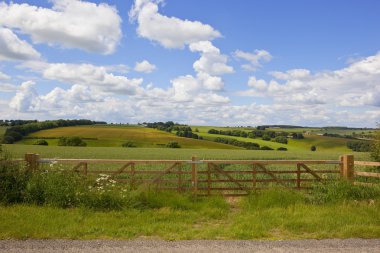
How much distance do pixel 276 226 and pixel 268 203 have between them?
230 centimetres

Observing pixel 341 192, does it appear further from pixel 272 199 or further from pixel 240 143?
pixel 240 143

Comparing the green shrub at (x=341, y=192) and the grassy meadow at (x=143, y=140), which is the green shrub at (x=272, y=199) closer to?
the green shrub at (x=341, y=192)

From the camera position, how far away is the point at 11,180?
1128 cm

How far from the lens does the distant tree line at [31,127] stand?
60.7 meters

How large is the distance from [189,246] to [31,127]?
7121 cm

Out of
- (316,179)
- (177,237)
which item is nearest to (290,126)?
(316,179)

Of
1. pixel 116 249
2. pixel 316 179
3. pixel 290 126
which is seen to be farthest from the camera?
pixel 290 126

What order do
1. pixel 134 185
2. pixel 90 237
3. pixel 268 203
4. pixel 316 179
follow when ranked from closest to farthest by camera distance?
pixel 90 237
pixel 268 203
pixel 134 185
pixel 316 179

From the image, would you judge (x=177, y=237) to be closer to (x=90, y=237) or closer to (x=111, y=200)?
(x=90, y=237)

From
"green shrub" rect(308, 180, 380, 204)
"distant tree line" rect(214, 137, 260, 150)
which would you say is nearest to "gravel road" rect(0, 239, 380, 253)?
"green shrub" rect(308, 180, 380, 204)

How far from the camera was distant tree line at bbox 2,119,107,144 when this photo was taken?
60650mm

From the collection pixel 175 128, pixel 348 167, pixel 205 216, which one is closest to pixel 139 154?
pixel 348 167

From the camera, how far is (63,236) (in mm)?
7984

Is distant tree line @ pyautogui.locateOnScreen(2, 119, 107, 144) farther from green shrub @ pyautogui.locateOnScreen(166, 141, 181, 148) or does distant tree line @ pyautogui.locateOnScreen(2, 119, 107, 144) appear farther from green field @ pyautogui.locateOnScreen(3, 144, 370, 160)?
green shrub @ pyautogui.locateOnScreen(166, 141, 181, 148)
